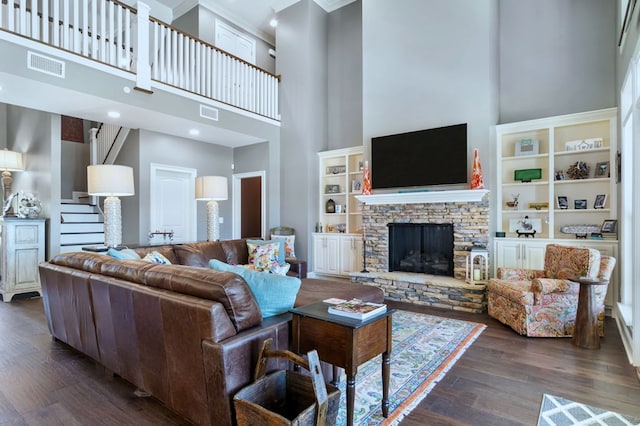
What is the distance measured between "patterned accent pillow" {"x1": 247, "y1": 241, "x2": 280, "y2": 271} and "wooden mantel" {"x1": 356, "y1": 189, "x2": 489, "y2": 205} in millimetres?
1827

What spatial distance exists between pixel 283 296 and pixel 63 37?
14.4 ft

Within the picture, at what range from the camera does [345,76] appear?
23.1 feet

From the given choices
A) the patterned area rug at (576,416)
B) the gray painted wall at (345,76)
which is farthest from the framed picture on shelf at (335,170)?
the patterned area rug at (576,416)

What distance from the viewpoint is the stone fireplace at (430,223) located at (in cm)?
470

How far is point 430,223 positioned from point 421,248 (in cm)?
46

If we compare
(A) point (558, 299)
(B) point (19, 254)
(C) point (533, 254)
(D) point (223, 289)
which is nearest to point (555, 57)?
(C) point (533, 254)

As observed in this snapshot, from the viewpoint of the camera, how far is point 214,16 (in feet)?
23.9

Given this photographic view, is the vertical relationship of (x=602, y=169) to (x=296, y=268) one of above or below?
above

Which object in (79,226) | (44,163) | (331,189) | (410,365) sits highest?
(44,163)

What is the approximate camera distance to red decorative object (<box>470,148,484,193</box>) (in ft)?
15.6

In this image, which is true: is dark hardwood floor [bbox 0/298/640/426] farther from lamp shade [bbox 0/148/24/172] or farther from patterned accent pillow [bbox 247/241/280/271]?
lamp shade [bbox 0/148/24/172]

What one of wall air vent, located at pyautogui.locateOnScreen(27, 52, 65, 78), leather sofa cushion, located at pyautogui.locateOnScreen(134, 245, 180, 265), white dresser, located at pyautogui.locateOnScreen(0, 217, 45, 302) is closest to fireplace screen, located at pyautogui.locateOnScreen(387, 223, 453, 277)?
leather sofa cushion, located at pyautogui.locateOnScreen(134, 245, 180, 265)

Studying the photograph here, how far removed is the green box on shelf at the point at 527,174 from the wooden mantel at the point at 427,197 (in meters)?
Result: 0.65

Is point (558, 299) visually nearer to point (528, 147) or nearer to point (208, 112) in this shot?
point (528, 147)
